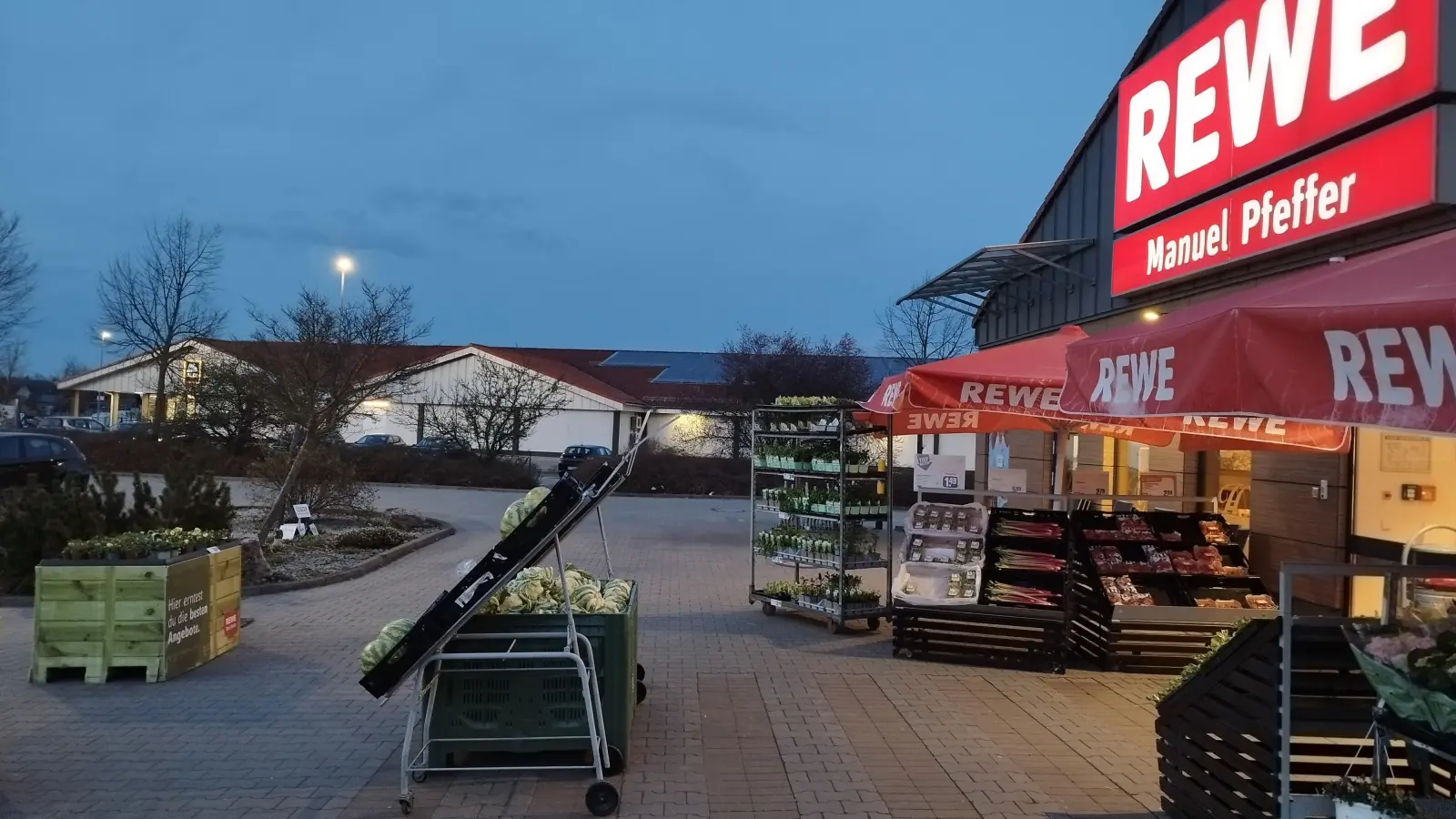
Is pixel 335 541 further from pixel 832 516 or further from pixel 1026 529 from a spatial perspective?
pixel 1026 529

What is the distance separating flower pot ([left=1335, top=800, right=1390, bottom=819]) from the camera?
3188 millimetres

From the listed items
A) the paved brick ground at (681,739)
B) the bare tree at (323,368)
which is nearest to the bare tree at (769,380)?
the bare tree at (323,368)


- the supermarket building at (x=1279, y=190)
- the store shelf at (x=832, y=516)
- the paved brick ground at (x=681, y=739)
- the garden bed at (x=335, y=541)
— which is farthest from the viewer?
the garden bed at (x=335, y=541)

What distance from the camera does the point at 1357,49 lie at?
750 cm

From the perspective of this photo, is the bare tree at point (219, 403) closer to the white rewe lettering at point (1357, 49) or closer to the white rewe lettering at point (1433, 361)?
the white rewe lettering at point (1357, 49)

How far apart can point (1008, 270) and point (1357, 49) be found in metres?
6.64

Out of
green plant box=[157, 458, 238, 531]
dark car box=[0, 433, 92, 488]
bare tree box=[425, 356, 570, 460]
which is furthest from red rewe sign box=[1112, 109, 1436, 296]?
bare tree box=[425, 356, 570, 460]

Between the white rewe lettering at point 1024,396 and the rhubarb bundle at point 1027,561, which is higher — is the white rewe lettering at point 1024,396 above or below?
above

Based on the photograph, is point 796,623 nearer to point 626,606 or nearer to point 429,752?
point 626,606

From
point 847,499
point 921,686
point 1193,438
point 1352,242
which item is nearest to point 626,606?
point 921,686

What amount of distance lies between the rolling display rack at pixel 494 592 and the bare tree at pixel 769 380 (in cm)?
2879

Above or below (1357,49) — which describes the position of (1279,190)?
below

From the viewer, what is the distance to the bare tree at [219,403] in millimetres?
26594

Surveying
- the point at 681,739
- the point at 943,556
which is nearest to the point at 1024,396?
the point at 943,556
